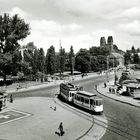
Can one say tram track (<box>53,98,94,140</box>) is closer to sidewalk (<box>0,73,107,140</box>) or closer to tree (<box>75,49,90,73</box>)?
sidewalk (<box>0,73,107,140</box>)

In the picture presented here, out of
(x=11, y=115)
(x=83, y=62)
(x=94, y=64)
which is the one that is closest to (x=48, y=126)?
(x=11, y=115)

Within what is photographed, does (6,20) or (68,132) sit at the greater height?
(6,20)

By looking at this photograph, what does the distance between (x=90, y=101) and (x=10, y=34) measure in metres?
38.1

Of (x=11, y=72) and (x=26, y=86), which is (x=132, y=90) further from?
(x=11, y=72)

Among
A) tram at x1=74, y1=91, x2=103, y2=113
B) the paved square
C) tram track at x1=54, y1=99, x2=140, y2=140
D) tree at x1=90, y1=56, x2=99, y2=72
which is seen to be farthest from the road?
tree at x1=90, y1=56, x2=99, y2=72

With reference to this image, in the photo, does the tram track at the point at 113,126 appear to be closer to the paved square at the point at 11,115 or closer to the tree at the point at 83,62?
the paved square at the point at 11,115

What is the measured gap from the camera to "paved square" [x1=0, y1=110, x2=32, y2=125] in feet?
97.5

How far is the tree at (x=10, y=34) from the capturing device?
6150cm

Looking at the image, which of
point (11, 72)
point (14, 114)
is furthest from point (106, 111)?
point (11, 72)

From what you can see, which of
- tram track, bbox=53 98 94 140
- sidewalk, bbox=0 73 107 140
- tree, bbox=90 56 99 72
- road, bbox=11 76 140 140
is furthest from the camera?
tree, bbox=90 56 99 72

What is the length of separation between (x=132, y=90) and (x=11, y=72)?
34.3 m

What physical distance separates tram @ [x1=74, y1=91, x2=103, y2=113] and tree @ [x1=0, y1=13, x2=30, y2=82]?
30.1m

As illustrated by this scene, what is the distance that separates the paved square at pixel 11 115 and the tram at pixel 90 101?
8.31m

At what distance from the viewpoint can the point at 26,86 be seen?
61.6 metres
